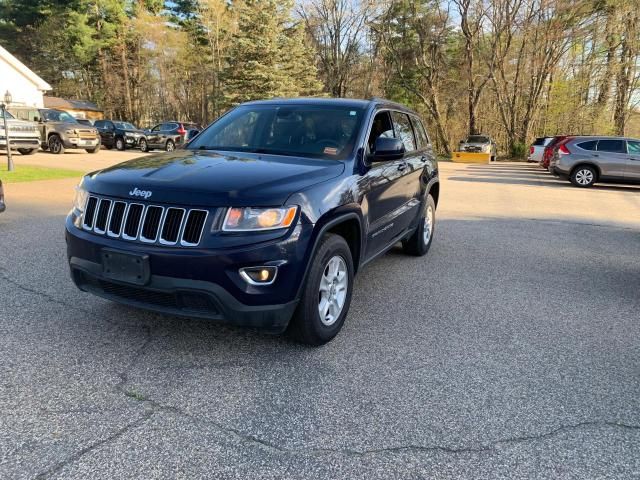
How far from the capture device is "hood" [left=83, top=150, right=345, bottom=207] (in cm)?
300

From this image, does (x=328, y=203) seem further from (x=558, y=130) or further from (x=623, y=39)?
(x=558, y=130)

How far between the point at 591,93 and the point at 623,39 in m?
4.01

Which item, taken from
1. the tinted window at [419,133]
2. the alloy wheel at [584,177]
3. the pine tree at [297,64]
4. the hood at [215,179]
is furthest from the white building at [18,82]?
the hood at [215,179]

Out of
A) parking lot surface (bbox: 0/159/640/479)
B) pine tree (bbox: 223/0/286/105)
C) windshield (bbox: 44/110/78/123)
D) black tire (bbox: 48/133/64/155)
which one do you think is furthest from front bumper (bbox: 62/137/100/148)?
parking lot surface (bbox: 0/159/640/479)

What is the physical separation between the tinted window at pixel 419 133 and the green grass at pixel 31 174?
10413 mm

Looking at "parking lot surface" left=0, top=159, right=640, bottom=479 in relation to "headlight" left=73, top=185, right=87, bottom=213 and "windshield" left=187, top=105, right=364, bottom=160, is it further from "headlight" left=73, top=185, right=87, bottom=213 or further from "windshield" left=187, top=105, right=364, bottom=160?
"windshield" left=187, top=105, right=364, bottom=160

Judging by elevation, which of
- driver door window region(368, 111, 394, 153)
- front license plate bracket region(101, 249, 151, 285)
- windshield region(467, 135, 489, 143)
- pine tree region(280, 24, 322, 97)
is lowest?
front license plate bracket region(101, 249, 151, 285)

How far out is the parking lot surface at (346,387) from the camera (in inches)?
93.9

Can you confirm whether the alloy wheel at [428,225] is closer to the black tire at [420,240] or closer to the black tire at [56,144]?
the black tire at [420,240]

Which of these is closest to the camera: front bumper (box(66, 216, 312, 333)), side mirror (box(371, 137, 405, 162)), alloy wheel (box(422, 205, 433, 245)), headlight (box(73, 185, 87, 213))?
front bumper (box(66, 216, 312, 333))

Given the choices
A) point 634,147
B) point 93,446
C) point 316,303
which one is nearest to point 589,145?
point 634,147

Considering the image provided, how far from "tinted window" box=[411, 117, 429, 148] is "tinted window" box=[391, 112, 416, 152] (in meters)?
0.22

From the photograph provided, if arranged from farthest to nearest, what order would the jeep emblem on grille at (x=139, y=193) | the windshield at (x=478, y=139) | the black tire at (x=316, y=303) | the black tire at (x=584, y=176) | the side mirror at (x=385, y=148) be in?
the windshield at (x=478, y=139) < the black tire at (x=584, y=176) < the side mirror at (x=385, y=148) < the black tire at (x=316, y=303) < the jeep emblem on grille at (x=139, y=193)

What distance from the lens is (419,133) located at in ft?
20.0
